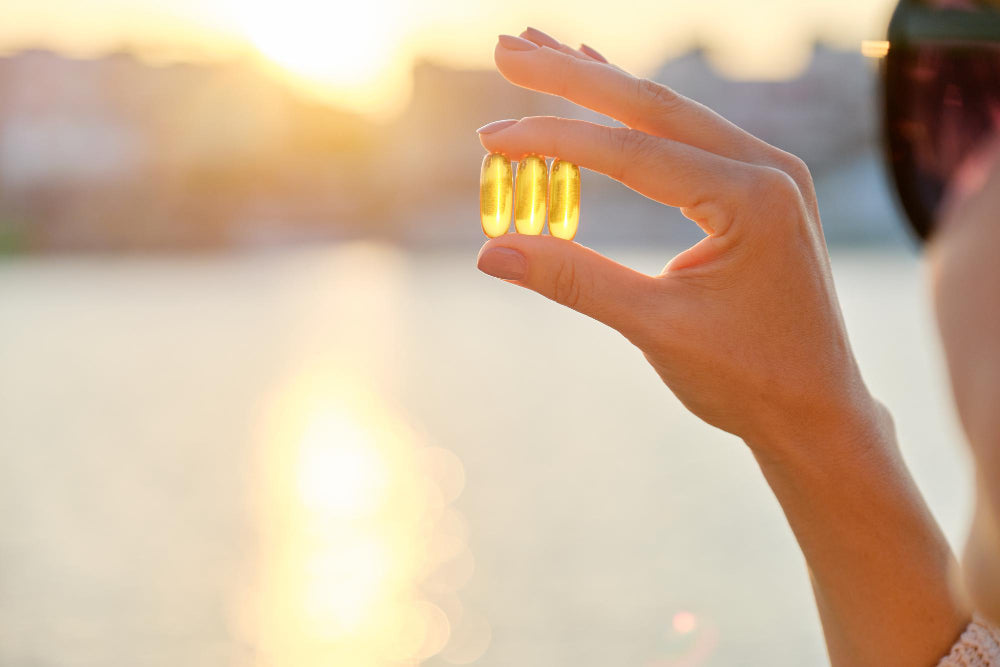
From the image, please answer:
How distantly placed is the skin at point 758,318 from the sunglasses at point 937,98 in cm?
16

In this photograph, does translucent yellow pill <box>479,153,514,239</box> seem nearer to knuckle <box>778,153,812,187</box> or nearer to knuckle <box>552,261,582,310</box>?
knuckle <box>552,261,582,310</box>

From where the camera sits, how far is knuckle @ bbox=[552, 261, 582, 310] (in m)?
0.82

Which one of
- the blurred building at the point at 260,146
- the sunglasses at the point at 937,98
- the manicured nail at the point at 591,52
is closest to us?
the sunglasses at the point at 937,98

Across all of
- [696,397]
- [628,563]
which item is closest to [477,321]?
[628,563]

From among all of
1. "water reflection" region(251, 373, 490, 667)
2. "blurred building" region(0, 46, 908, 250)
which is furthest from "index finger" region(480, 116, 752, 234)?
"blurred building" region(0, 46, 908, 250)

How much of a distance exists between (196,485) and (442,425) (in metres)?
2.25

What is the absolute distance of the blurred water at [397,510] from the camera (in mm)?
4426

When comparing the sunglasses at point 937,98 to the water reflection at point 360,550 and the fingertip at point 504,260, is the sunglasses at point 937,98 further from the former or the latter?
the water reflection at point 360,550

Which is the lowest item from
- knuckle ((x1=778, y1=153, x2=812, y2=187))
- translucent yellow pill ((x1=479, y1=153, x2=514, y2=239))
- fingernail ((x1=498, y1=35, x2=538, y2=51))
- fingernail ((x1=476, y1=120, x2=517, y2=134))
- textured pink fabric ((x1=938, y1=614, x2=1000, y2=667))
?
textured pink fabric ((x1=938, y1=614, x2=1000, y2=667))

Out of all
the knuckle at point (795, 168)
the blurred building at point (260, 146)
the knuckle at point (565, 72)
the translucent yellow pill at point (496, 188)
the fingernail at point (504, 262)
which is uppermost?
the blurred building at point (260, 146)

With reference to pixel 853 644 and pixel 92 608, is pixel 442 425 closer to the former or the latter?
pixel 92 608

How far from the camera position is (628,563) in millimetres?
5098

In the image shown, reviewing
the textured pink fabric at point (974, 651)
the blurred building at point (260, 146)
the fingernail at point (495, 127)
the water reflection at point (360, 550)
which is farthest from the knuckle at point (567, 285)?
the blurred building at point (260, 146)

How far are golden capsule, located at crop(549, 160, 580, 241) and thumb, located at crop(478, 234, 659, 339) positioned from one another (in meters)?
0.01
